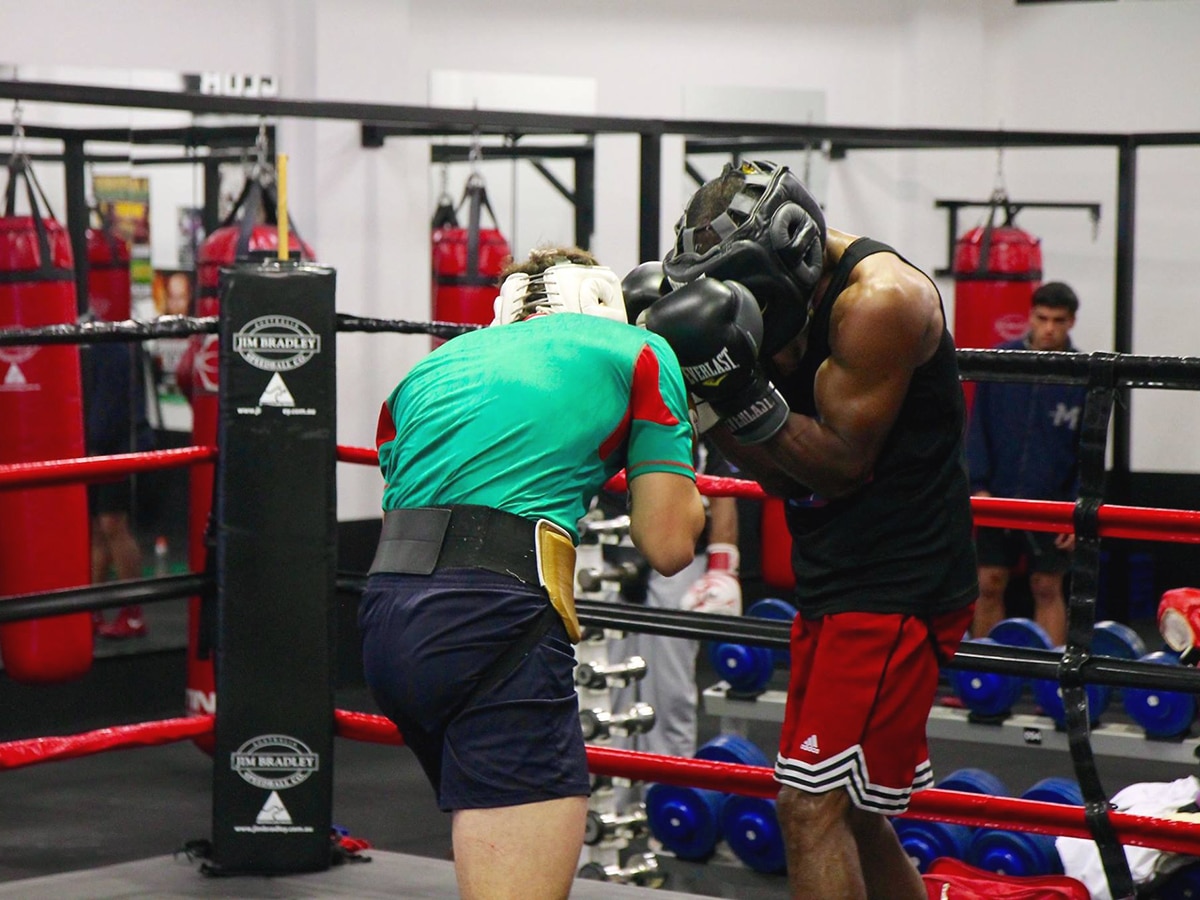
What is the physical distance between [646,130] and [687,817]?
189 centimetres

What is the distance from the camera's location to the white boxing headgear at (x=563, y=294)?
84.1 inches

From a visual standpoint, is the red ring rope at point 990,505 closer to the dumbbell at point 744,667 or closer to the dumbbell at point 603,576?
the dumbbell at point 603,576

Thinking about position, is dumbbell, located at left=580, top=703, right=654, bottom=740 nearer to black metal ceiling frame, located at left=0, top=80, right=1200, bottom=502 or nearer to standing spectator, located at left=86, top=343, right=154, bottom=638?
black metal ceiling frame, located at left=0, top=80, right=1200, bottom=502

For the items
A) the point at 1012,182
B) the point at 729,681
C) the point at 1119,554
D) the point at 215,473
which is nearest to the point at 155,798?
the point at 729,681

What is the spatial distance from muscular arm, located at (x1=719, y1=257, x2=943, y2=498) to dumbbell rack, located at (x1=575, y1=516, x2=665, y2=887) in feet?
4.11

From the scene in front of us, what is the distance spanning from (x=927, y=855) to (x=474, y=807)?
6.86 ft

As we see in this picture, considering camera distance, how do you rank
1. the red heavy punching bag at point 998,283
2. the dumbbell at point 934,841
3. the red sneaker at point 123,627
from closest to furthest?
the dumbbell at point 934,841 < the red sneaker at point 123,627 < the red heavy punching bag at point 998,283

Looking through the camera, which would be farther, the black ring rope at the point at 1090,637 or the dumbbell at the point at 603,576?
the dumbbell at the point at 603,576

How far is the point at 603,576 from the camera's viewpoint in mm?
3668

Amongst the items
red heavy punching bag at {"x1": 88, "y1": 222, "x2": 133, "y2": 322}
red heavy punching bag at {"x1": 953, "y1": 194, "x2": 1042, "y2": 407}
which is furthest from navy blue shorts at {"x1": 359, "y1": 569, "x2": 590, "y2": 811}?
red heavy punching bag at {"x1": 953, "y1": 194, "x2": 1042, "y2": 407}

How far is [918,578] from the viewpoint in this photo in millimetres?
2420

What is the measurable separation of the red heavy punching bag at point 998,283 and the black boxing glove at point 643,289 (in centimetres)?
458

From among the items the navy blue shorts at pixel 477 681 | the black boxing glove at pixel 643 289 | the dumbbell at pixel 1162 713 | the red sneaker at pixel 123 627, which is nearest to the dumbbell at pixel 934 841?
the dumbbell at pixel 1162 713

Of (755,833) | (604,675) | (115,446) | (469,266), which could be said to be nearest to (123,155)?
(115,446)
